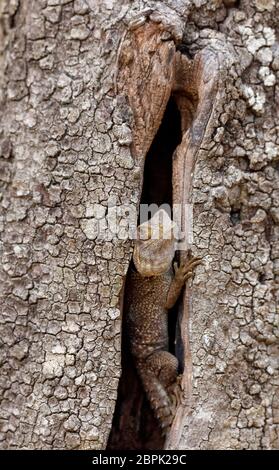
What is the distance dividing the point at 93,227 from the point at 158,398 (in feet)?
2.63

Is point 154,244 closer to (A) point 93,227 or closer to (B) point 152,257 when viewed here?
(B) point 152,257

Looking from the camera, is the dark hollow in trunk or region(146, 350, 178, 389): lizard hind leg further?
the dark hollow in trunk

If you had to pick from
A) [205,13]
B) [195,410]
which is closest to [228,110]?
[205,13]

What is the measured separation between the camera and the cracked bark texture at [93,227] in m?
2.36

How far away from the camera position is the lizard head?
7.88 feet

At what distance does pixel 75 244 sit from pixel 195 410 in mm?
798

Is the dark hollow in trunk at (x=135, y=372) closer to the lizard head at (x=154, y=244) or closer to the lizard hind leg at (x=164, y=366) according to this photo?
the lizard hind leg at (x=164, y=366)

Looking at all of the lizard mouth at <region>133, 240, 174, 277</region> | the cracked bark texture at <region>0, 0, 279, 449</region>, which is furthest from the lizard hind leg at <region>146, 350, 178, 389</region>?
the lizard mouth at <region>133, 240, 174, 277</region>

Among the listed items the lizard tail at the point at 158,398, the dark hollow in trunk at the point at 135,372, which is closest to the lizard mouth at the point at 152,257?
the dark hollow in trunk at the point at 135,372

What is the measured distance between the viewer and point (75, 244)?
2375mm

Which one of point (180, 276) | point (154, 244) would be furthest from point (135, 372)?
point (154, 244)

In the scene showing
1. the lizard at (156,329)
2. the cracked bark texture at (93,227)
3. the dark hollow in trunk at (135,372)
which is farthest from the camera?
the dark hollow in trunk at (135,372)

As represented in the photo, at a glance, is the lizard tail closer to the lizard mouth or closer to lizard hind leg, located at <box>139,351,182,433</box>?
lizard hind leg, located at <box>139,351,182,433</box>

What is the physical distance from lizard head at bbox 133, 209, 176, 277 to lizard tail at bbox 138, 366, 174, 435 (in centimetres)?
49
